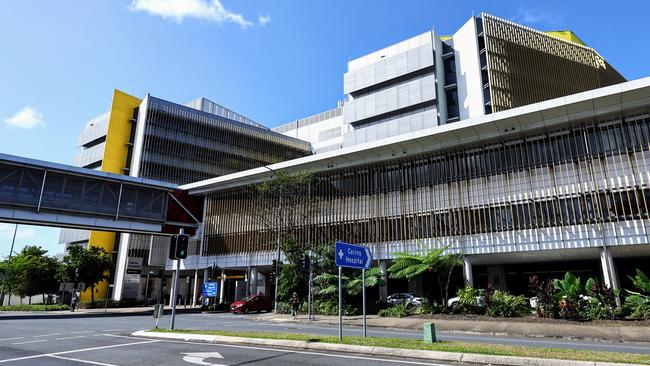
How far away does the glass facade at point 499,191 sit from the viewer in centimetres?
2392

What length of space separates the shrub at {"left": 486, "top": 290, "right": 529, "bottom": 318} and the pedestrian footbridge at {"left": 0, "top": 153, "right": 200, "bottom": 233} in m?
31.3

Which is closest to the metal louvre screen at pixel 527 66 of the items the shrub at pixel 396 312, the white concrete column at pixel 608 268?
the white concrete column at pixel 608 268

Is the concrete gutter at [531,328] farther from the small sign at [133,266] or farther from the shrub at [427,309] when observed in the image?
the small sign at [133,266]

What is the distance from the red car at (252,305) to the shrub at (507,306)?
1890 centimetres

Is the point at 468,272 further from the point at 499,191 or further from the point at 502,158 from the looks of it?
the point at 502,158

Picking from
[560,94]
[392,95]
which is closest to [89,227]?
[392,95]

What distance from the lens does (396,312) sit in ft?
82.4

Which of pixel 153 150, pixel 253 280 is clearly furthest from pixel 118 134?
pixel 253 280

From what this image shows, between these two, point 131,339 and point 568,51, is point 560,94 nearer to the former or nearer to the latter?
point 568,51

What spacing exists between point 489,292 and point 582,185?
9.05 meters

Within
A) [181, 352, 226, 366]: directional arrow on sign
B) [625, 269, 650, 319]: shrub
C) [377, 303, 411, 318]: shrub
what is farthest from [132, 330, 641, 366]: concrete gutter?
[377, 303, 411, 318]: shrub

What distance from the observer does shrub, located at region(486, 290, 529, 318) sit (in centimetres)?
2147

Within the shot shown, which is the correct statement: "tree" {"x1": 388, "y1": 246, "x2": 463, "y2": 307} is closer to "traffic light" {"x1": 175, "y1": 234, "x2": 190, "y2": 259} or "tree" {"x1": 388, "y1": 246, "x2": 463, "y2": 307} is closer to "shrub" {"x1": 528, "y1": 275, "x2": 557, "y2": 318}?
"shrub" {"x1": 528, "y1": 275, "x2": 557, "y2": 318}

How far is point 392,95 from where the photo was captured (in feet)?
208
